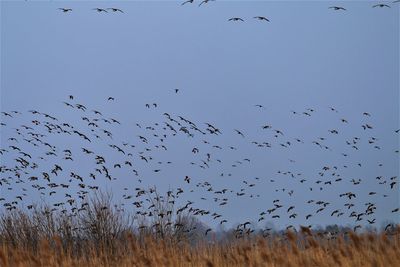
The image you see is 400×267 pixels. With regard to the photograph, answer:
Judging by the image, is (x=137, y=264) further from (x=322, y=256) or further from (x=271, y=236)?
(x=322, y=256)

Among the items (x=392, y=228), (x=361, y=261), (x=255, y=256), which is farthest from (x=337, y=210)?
(x=361, y=261)

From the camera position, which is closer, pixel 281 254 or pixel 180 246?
pixel 281 254

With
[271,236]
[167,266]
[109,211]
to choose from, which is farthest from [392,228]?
[109,211]

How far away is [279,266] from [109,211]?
9.86 metres

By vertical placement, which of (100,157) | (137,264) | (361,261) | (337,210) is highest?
(100,157)

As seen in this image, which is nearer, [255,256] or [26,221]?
[255,256]

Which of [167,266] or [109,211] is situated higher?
[109,211]

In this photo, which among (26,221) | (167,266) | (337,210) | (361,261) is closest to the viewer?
(361,261)

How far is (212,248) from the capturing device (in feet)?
45.7

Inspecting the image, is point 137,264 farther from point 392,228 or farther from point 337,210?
point 337,210

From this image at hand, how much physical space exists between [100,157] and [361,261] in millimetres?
11308

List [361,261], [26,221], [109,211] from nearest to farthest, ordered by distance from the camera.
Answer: [361,261]
[109,211]
[26,221]

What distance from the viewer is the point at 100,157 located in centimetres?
2041

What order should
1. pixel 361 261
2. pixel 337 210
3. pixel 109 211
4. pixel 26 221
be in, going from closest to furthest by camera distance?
pixel 361 261 < pixel 337 210 < pixel 109 211 < pixel 26 221
